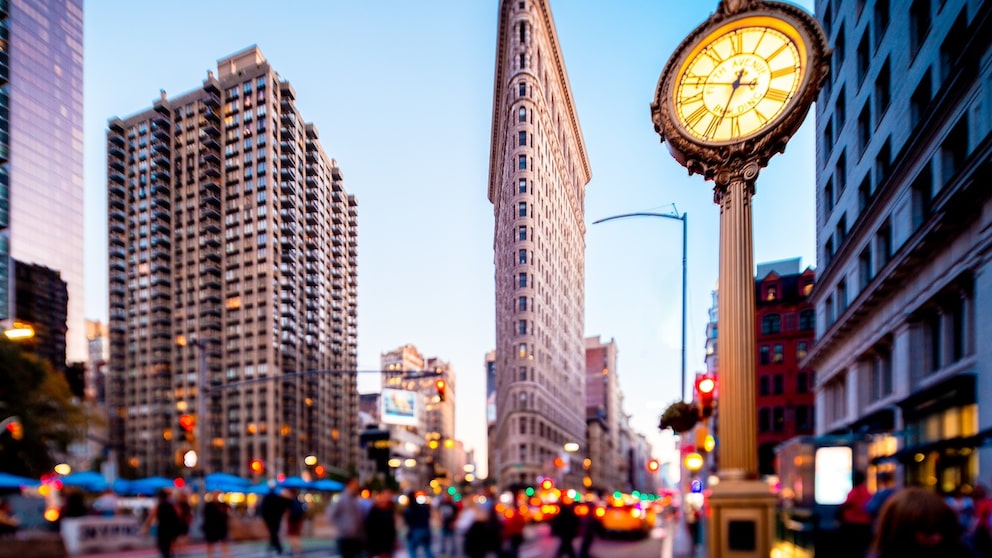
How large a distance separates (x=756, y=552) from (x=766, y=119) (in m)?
7.11

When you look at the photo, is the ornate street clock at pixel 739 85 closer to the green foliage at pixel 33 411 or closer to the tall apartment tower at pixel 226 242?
the tall apartment tower at pixel 226 242

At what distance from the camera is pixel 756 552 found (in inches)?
414

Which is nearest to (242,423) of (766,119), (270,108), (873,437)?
(270,108)

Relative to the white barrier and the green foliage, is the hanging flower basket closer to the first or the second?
the white barrier

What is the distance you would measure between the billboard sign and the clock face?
89.8 metres

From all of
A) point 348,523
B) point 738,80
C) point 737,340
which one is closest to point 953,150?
point 738,80

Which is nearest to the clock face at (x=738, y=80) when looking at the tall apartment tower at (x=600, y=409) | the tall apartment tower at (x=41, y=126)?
the tall apartment tower at (x=41, y=126)

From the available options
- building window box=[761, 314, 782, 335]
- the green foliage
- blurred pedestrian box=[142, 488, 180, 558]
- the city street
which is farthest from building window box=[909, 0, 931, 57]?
building window box=[761, 314, 782, 335]

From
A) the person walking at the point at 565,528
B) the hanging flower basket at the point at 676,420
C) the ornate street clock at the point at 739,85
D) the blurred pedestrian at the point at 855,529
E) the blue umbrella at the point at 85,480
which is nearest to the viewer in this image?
the blurred pedestrian at the point at 855,529

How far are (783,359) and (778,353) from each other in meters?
0.76

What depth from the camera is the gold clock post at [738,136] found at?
35.6 ft

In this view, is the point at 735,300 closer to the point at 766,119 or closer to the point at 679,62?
the point at 766,119

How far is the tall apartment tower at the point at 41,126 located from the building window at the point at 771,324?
192 feet

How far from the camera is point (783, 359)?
2534 inches
